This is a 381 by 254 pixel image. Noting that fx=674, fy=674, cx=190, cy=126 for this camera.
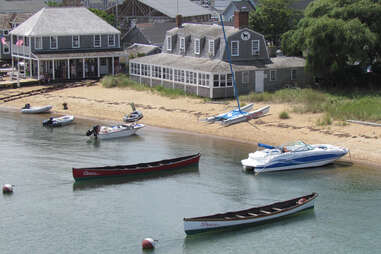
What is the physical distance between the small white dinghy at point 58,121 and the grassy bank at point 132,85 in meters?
10.9

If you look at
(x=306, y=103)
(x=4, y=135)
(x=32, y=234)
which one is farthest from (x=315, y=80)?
(x=32, y=234)

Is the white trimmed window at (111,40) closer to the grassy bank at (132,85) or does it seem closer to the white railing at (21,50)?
the grassy bank at (132,85)

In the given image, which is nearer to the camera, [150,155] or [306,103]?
[150,155]

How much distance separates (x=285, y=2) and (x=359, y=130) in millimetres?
47181

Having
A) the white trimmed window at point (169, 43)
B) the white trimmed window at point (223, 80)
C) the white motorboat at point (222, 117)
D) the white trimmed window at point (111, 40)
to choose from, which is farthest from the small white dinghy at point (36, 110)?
the white trimmed window at point (111, 40)

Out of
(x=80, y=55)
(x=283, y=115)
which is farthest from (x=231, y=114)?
(x=80, y=55)

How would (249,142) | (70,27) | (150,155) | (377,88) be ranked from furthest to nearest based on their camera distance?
1. (70,27)
2. (377,88)
3. (249,142)
4. (150,155)

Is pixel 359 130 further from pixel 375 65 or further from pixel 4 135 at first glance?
pixel 4 135

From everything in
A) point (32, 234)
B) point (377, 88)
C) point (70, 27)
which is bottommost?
point (32, 234)

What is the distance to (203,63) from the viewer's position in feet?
A: 214

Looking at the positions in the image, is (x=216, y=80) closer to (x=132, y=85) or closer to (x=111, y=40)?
(x=132, y=85)

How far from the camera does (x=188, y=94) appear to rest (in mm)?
65312

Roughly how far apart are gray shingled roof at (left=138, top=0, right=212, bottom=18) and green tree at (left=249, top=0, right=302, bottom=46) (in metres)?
12.8

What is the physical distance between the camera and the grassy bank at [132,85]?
66.2 m
